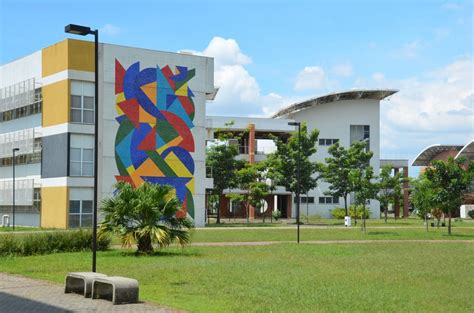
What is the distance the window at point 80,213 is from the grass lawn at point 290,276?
74.6 ft

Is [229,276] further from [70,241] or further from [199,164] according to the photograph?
[199,164]

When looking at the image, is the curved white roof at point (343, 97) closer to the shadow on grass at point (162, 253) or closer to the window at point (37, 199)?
the window at point (37, 199)

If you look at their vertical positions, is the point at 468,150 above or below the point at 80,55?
below

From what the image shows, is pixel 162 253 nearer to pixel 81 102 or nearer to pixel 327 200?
pixel 81 102

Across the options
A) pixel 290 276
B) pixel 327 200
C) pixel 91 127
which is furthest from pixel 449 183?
pixel 327 200

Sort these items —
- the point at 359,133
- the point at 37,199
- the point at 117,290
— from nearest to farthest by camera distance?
the point at 117,290 < the point at 37,199 < the point at 359,133

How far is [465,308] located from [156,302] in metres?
6.41

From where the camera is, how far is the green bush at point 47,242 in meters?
27.3

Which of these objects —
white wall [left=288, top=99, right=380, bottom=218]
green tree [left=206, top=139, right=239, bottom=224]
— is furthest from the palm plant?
white wall [left=288, top=99, right=380, bottom=218]

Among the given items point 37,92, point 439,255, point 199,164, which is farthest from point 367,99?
point 439,255

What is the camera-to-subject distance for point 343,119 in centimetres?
9419

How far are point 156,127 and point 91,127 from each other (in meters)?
5.12

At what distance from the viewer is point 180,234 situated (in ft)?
89.8

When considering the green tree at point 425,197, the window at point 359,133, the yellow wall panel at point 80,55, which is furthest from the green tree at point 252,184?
the window at point 359,133
